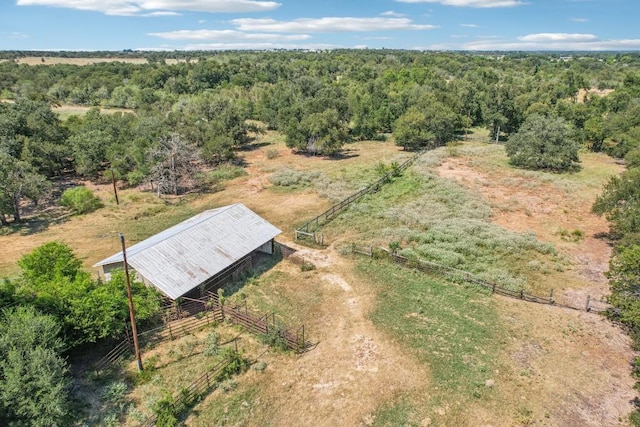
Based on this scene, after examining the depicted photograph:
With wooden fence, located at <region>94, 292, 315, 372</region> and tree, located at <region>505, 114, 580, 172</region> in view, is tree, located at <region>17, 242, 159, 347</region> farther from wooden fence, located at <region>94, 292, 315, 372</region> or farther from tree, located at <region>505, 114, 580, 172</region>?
tree, located at <region>505, 114, 580, 172</region>

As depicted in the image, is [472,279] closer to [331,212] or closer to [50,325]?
[331,212]

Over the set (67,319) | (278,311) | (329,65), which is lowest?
(278,311)

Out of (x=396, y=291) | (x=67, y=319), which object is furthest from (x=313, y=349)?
(x=67, y=319)

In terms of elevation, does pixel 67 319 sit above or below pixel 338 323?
above

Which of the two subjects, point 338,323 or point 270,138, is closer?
point 338,323

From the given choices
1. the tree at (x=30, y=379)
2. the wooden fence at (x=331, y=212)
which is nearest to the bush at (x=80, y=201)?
the wooden fence at (x=331, y=212)

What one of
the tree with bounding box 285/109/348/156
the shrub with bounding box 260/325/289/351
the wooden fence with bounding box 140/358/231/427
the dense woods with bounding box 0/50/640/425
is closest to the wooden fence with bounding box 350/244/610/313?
the dense woods with bounding box 0/50/640/425

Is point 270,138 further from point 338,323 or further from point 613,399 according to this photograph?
point 613,399
